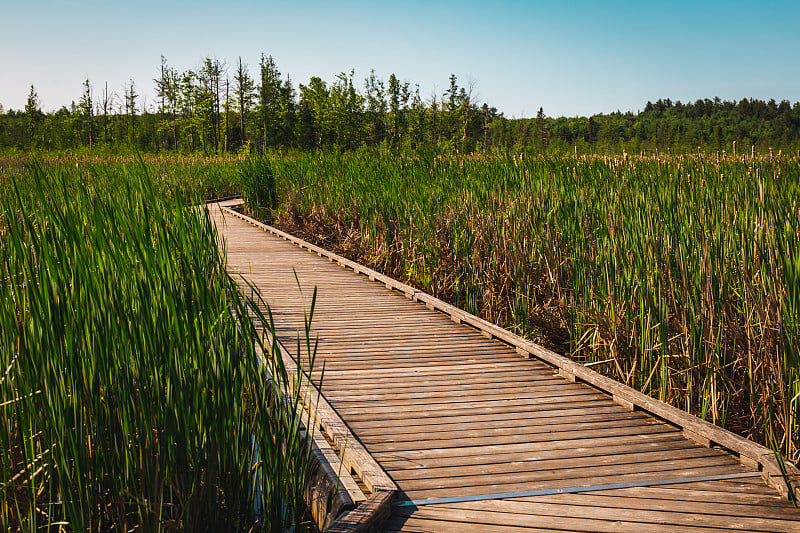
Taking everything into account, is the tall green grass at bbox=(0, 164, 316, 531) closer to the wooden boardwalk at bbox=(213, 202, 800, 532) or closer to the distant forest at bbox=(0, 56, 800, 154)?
the wooden boardwalk at bbox=(213, 202, 800, 532)

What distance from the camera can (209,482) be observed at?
189cm

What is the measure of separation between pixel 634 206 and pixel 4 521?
3.66m

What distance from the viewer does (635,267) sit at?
350 centimetres

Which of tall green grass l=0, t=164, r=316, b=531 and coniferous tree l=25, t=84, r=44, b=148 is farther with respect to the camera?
coniferous tree l=25, t=84, r=44, b=148

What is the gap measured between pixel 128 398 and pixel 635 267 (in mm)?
2782

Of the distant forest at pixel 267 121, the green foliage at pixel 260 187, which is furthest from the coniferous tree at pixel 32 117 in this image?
the green foliage at pixel 260 187

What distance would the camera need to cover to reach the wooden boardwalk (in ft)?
7.32

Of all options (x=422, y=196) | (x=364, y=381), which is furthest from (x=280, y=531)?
(x=422, y=196)

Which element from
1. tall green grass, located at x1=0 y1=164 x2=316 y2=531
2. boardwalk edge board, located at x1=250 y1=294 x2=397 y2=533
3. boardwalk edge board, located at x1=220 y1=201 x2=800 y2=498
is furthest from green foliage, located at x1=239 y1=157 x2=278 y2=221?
tall green grass, located at x1=0 y1=164 x2=316 y2=531

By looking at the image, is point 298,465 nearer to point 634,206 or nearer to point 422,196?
point 634,206

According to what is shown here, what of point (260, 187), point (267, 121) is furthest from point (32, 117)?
point (260, 187)

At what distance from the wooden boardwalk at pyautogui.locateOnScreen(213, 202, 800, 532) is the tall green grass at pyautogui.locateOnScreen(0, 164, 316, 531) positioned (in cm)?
65

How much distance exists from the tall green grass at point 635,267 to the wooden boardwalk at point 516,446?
29 cm

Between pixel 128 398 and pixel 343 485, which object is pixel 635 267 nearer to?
pixel 343 485
